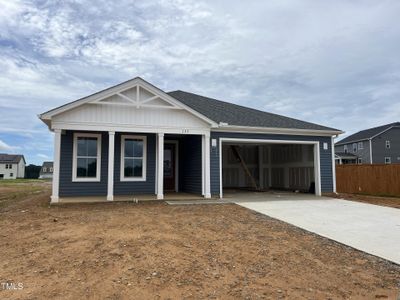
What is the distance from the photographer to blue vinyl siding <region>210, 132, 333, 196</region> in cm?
1240

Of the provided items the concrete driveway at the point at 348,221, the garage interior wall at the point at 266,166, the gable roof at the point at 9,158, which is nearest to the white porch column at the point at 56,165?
the concrete driveway at the point at 348,221

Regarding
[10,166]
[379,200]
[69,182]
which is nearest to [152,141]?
[69,182]

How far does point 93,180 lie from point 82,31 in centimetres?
572

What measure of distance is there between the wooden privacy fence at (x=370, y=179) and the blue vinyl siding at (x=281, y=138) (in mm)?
3349

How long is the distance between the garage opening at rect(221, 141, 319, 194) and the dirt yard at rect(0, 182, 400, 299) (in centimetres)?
894

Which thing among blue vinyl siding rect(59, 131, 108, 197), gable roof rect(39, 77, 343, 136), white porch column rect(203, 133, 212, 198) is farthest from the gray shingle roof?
blue vinyl siding rect(59, 131, 108, 197)

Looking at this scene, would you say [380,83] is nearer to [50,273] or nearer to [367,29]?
[367,29]

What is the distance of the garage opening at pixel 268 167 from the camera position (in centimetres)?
1592

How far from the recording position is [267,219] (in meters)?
8.21

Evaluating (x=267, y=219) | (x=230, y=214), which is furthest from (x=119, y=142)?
(x=267, y=219)

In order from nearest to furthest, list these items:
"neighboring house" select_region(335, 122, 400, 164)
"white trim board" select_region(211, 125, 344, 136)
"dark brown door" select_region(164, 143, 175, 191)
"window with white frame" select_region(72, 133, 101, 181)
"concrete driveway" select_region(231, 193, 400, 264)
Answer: "concrete driveway" select_region(231, 193, 400, 264), "window with white frame" select_region(72, 133, 101, 181), "white trim board" select_region(211, 125, 344, 136), "dark brown door" select_region(164, 143, 175, 191), "neighboring house" select_region(335, 122, 400, 164)

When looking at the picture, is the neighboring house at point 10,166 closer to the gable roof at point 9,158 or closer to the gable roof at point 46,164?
the gable roof at point 9,158

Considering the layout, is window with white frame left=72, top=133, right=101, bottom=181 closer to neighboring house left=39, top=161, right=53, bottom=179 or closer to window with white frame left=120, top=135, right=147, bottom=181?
window with white frame left=120, top=135, right=147, bottom=181

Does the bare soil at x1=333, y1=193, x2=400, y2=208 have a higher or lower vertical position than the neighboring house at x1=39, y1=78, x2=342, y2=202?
lower
